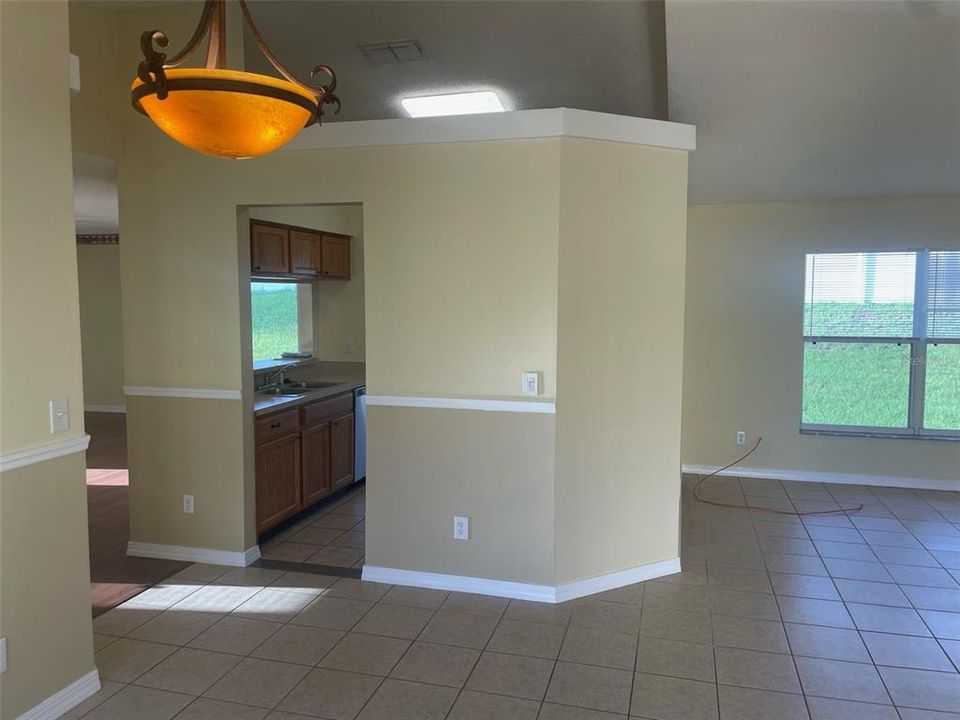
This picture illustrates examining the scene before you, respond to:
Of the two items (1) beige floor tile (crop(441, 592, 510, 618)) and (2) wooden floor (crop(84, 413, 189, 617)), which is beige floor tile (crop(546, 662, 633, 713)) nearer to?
(1) beige floor tile (crop(441, 592, 510, 618))

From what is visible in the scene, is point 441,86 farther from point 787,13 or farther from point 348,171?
point 787,13

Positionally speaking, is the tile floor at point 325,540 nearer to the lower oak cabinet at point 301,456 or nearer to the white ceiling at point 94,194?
the lower oak cabinet at point 301,456

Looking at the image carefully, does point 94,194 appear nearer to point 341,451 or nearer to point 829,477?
point 341,451

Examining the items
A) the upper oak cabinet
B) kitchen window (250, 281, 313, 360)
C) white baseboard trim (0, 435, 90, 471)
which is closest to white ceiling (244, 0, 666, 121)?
the upper oak cabinet

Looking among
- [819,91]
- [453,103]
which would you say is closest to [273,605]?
[453,103]

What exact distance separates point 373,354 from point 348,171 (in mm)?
945

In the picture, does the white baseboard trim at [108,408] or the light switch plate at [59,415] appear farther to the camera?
the white baseboard trim at [108,408]

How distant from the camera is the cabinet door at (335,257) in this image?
5.58 meters

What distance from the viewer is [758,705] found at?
8.35 feet

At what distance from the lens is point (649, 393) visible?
3600mm

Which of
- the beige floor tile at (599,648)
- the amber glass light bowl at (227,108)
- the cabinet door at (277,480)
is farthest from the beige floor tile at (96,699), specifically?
the amber glass light bowl at (227,108)

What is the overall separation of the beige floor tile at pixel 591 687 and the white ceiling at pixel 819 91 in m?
2.68

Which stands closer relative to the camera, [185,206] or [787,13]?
[787,13]

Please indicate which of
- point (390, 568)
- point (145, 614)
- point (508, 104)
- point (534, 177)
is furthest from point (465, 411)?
point (508, 104)
